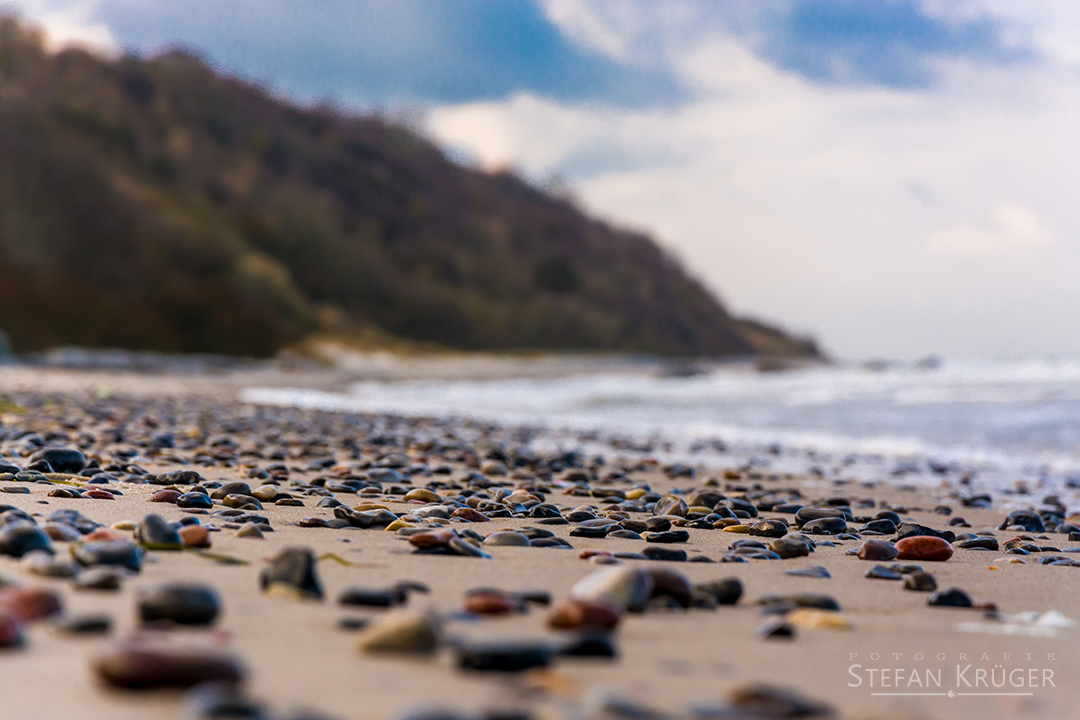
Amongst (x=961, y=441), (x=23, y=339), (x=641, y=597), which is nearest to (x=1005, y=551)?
(x=641, y=597)

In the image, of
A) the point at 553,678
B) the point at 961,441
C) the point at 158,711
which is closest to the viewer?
the point at 158,711

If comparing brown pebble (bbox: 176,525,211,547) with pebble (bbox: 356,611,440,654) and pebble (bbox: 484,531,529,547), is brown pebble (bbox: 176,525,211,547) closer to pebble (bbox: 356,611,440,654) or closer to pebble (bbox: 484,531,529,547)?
pebble (bbox: 484,531,529,547)

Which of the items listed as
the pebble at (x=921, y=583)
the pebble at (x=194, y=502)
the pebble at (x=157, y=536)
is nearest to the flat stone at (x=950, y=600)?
the pebble at (x=921, y=583)

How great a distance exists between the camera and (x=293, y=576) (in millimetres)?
2248

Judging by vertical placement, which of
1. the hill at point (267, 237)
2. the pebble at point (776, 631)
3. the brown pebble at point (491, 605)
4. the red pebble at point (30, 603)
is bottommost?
the pebble at point (776, 631)

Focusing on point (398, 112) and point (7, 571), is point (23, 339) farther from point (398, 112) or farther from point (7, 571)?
point (398, 112)

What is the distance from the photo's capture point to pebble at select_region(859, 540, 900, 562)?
325 centimetres

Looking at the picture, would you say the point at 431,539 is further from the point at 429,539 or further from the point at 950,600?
the point at 950,600

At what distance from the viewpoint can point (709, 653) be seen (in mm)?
1945

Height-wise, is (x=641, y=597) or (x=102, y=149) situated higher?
(x=102, y=149)

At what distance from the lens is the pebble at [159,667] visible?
147 cm

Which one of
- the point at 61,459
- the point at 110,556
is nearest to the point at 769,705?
the point at 110,556

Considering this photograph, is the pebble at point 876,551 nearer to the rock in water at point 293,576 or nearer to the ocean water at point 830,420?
the rock in water at point 293,576

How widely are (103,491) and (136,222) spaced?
34.8 metres
